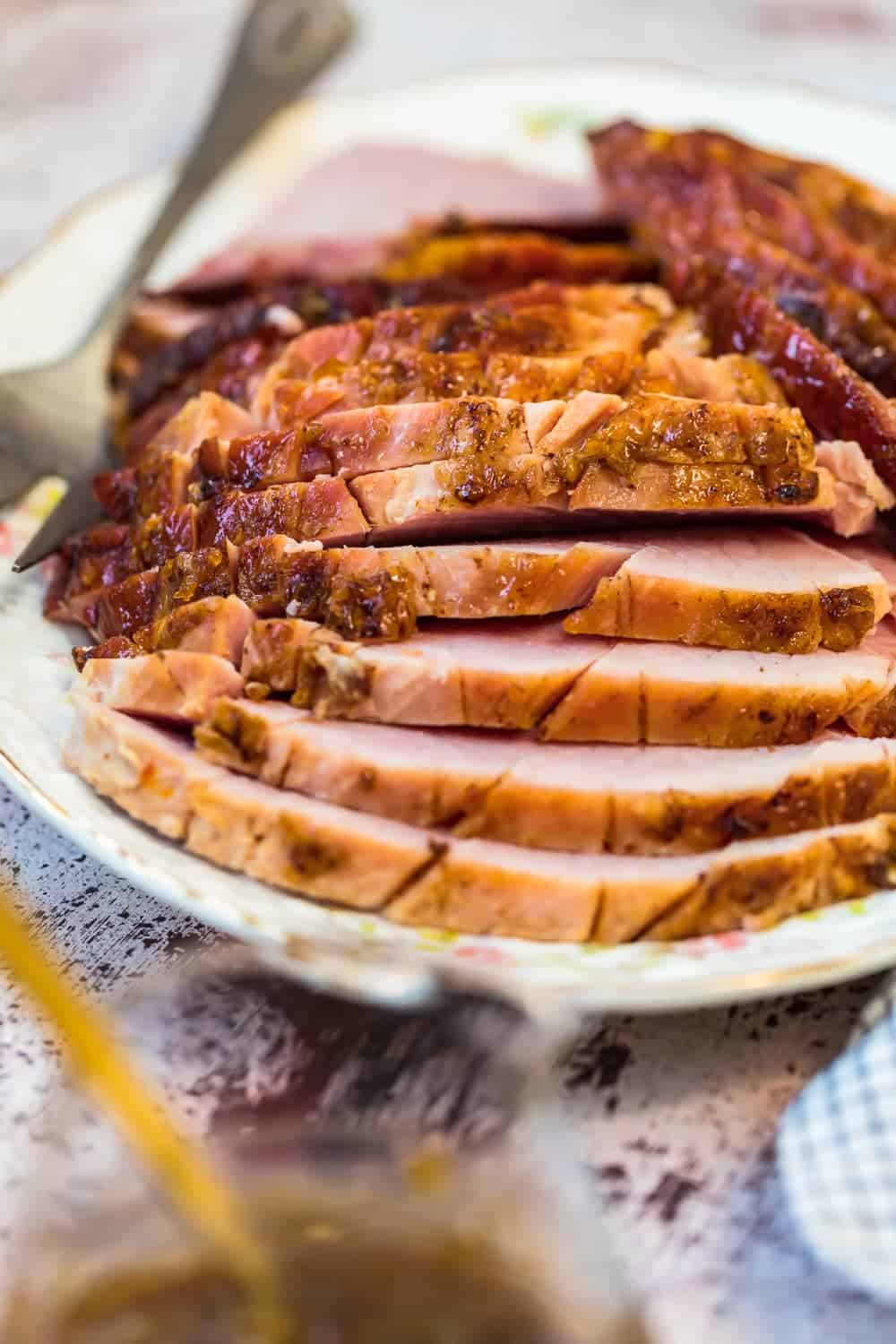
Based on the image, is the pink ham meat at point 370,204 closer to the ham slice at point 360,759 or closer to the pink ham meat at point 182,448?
the pink ham meat at point 182,448

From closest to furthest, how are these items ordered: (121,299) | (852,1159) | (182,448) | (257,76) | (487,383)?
(852,1159), (487,383), (182,448), (121,299), (257,76)

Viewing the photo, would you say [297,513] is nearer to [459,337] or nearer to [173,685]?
[173,685]

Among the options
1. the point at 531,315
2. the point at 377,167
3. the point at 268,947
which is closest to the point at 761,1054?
the point at 268,947

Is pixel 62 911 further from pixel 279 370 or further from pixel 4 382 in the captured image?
pixel 4 382

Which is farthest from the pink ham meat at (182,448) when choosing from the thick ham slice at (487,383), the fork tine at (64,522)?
the fork tine at (64,522)

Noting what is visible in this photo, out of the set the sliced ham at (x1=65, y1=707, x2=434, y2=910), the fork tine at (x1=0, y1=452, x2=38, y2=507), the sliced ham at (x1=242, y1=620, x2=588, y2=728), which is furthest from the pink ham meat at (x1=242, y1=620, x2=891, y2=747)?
the fork tine at (x1=0, y1=452, x2=38, y2=507)

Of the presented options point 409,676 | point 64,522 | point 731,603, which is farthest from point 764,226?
point 64,522

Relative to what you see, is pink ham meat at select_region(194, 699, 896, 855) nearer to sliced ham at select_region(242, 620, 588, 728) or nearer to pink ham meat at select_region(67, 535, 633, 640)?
sliced ham at select_region(242, 620, 588, 728)
